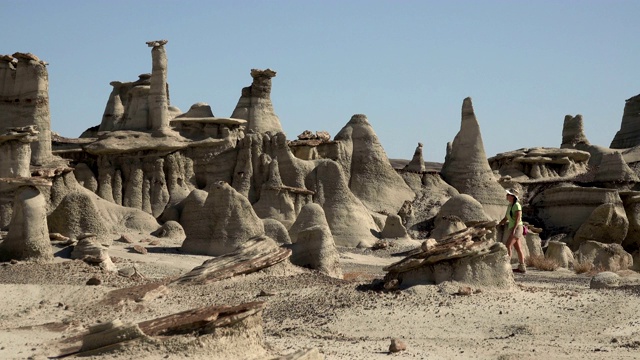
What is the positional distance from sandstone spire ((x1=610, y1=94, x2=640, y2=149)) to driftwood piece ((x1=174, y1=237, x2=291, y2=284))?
42.1m

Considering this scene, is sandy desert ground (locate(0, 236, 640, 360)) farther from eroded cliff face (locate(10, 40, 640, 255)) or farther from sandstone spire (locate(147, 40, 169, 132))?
sandstone spire (locate(147, 40, 169, 132))

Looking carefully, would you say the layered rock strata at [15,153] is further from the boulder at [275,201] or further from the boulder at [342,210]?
the boulder at [342,210]

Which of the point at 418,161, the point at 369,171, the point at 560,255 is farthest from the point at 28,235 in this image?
the point at 418,161

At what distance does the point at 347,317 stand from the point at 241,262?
354cm

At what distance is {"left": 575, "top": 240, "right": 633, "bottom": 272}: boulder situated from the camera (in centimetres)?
2697

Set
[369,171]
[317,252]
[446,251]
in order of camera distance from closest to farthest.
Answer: [446,251] < [317,252] < [369,171]

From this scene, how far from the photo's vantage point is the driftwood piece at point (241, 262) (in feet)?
52.2

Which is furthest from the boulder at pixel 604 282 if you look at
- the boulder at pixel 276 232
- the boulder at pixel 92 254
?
the boulder at pixel 276 232

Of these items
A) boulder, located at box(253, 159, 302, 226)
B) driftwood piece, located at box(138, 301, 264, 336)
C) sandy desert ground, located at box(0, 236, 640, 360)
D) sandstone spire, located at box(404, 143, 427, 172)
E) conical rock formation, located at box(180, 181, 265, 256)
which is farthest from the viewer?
sandstone spire, located at box(404, 143, 427, 172)

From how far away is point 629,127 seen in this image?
188 feet

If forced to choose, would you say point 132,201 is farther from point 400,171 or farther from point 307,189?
point 400,171

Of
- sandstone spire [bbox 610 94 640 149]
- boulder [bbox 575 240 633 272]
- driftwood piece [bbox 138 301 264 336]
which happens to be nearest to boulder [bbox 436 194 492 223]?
boulder [bbox 575 240 633 272]

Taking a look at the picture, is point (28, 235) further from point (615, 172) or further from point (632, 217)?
point (615, 172)

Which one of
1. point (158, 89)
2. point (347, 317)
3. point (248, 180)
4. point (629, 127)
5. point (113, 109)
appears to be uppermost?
point (158, 89)
